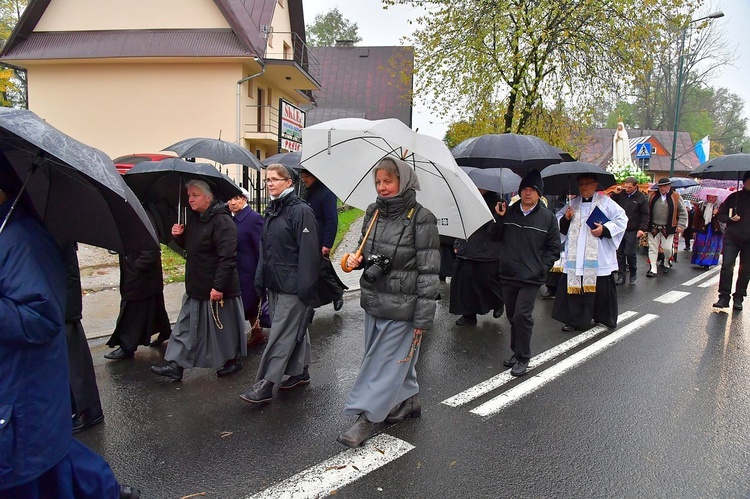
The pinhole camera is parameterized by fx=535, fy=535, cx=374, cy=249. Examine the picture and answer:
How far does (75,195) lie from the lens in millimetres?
2240

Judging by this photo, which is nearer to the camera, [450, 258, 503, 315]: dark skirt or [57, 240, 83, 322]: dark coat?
[57, 240, 83, 322]: dark coat

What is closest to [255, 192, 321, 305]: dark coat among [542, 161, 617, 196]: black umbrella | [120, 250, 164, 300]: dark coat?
[120, 250, 164, 300]: dark coat

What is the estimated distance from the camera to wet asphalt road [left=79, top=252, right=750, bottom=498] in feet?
10.2

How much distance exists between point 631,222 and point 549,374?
20.1 feet

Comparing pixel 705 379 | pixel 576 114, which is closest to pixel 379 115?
pixel 576 114

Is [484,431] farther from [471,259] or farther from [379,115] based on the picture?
[379,115]

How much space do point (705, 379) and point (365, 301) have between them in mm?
3446

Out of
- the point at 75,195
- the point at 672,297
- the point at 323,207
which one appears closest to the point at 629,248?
the point at 672,297

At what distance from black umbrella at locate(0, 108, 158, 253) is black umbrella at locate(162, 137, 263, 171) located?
345 cm

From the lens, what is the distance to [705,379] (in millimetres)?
4895

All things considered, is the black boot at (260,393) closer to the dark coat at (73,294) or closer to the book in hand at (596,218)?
the dark coat at (73,294)

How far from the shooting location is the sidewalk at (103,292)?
6.14m

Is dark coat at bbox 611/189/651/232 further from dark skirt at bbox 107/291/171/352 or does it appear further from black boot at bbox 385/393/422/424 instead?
dark skirt at bbox 107/291/171/352

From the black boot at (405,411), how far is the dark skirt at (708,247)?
1043cm
